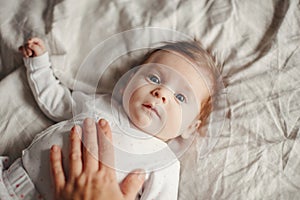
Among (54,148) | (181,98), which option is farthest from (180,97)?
(54,148)

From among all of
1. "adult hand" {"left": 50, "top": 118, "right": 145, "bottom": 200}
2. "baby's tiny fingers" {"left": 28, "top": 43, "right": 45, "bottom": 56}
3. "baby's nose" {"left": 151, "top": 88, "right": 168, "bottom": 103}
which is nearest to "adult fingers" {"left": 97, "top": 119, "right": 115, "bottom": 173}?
"adult hand" {"left": 50, "top": 118, "right": 145, "bottom": 200}

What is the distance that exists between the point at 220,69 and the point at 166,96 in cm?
19

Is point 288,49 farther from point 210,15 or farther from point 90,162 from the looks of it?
point 90,162

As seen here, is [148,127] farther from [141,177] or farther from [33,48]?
[33,48]

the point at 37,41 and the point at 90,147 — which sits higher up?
the point at 37,41

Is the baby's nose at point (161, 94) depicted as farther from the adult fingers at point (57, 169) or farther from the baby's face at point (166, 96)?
the adult fingers at point (57, 169)

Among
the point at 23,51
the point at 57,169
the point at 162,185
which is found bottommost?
the point at 162,185

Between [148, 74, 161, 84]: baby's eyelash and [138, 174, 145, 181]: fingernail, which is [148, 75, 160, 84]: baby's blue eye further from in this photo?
[138, 174, 145, 181]: fingernail

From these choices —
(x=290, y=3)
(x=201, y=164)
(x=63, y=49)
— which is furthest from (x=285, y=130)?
(x=63, y=49)

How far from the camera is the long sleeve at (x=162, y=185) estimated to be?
0.85m

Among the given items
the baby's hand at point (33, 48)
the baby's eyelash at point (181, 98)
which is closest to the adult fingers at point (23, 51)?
the baby's hand at point (33, 48)

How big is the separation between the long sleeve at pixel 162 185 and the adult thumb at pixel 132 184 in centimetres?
3

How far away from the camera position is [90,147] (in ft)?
2.72

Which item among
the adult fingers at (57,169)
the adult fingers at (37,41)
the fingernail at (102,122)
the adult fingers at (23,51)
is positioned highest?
the adult fingers at (37,41)
